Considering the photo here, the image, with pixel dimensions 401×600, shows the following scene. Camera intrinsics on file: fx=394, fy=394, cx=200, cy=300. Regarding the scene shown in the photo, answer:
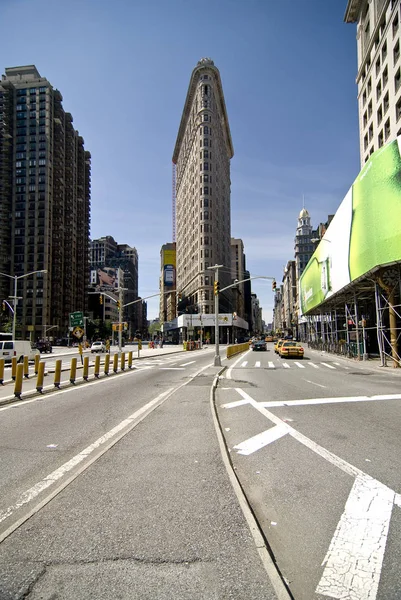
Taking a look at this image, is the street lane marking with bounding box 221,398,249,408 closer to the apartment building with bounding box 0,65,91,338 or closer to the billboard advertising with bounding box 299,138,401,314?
the billboard advertising with bounding box 299,138,401,314

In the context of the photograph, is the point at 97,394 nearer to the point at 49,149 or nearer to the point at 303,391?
the point at 303,391

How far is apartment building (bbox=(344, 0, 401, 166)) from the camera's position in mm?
36406

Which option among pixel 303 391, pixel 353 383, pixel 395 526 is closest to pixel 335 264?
pixel 353 383

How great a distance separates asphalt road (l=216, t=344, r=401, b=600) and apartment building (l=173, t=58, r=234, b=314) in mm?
84939

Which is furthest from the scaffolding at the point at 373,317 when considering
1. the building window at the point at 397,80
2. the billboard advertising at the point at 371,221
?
the building window at the point at 397,80

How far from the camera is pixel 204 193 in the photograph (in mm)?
104375

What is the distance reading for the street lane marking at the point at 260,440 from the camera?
21.5 ft

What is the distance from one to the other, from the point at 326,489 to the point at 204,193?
104226 mm

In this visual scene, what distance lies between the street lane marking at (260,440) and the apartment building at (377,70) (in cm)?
3634

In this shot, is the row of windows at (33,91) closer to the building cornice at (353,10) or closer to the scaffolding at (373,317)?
the building cornice at (353,10)

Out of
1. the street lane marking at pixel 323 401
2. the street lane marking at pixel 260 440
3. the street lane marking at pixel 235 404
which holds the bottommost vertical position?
the street lane marking at pixel 323 401

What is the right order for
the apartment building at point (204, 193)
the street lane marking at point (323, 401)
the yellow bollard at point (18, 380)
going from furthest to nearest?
the apartment building at point (204, 193) → the yellow bollard at point (18, 380) → the street lane marking at point (323, 401)

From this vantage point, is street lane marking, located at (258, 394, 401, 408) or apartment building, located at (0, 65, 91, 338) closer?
street lane marking, located at (258, 394, 401, 408)

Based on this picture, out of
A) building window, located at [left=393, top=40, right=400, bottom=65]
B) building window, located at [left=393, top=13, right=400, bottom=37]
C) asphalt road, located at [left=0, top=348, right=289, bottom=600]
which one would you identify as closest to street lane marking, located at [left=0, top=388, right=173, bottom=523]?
asphalt road, located at [left=0, top=348, right=289, bottom=600]
